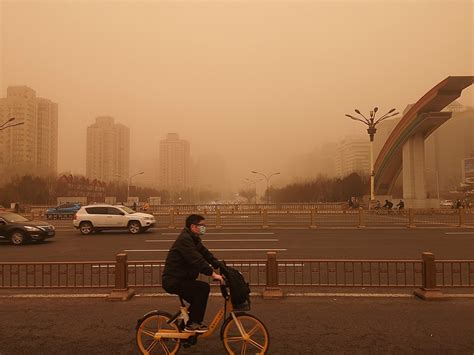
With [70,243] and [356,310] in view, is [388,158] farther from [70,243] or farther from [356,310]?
[356,310]

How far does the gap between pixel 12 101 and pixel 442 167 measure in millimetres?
105574

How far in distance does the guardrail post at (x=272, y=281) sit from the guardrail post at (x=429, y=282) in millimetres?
2813

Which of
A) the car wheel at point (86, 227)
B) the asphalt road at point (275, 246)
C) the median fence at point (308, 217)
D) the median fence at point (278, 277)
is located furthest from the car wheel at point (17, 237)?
the median fence at point (308, 217)

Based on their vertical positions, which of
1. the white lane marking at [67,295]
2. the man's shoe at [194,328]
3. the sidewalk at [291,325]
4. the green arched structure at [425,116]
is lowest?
the white lane marking at [67,295]

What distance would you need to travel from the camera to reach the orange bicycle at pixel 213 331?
15.4ft

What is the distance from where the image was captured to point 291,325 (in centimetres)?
611

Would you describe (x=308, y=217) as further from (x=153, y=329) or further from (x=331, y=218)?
(x=153, y=329)

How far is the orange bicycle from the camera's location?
4688 millimetres

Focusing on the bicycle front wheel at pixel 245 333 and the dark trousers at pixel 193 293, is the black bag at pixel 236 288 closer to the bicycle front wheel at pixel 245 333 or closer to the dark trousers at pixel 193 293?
the bicycle front wheel at pixel 245 333

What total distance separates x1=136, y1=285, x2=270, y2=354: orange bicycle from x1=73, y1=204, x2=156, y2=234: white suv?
17.0 m

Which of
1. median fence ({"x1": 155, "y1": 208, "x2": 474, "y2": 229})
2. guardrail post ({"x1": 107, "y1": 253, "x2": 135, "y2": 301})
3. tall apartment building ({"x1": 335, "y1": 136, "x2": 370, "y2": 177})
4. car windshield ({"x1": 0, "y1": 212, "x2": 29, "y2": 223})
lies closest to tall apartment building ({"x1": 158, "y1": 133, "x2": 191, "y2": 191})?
tall apartment building ({"x1": 335, "y1": 136, "x2": 370, "y2": 177})

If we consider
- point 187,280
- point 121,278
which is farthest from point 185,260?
point 121,278

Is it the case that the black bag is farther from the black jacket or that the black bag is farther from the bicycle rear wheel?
the bicycle rear wheel

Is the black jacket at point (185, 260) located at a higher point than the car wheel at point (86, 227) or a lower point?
higher
